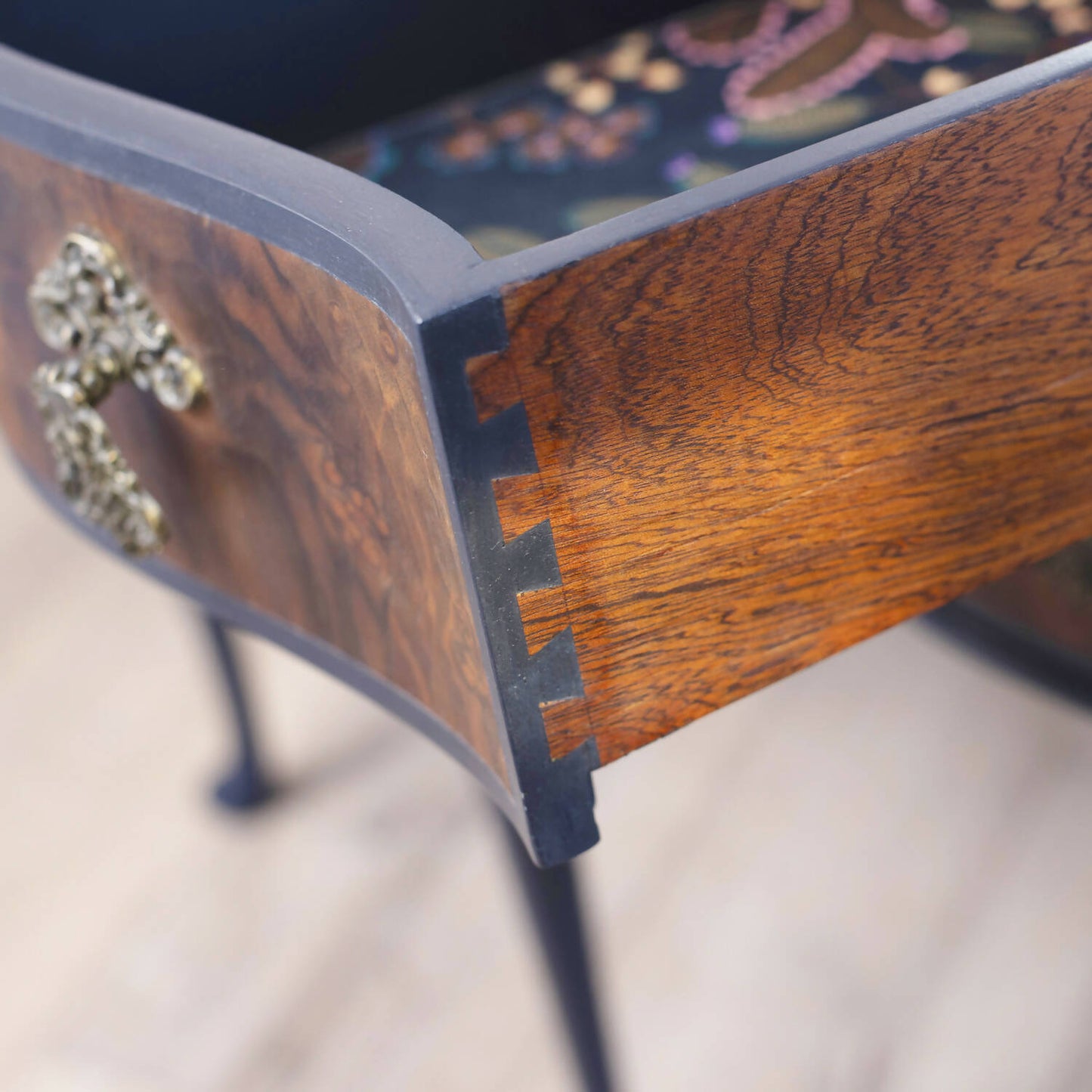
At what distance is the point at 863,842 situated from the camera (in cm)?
105

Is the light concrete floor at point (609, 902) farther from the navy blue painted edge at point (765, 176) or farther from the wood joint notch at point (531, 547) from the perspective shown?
the navy blue painted edge at point (765, 176)

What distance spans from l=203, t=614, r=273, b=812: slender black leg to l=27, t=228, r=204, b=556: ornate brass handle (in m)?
0.44

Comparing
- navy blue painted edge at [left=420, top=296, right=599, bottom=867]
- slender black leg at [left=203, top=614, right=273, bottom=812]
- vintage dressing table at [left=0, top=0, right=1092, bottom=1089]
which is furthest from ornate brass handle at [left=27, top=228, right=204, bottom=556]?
slender black leg at [left=203, top=614, right=273, bottom=812]

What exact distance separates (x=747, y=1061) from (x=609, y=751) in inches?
18.3

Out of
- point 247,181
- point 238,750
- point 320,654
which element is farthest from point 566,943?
point 238,750

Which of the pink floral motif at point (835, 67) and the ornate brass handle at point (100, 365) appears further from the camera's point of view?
the pink floral motif at point (835, 67)

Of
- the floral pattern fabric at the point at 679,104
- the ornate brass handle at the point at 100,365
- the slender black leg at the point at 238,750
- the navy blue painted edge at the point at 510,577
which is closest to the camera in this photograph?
the navy blue painted edge at the point at 510,577

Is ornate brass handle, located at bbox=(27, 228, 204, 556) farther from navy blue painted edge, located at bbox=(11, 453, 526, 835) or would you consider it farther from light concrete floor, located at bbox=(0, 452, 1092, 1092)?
light concrete floor, located at bbox=(0, 452, 1092, 1092)

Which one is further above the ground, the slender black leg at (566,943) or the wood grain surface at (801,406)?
the wood grain surface at (801,406)

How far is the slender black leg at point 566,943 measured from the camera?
67 centimetres

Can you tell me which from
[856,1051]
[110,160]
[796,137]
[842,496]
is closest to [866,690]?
[856,1051]

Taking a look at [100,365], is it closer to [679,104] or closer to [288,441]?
[288,441]

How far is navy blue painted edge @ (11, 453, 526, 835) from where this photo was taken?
0.59m

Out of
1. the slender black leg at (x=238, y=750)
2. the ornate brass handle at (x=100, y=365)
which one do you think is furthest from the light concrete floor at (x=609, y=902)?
the ornate brass handle at (x=100, y=365)
